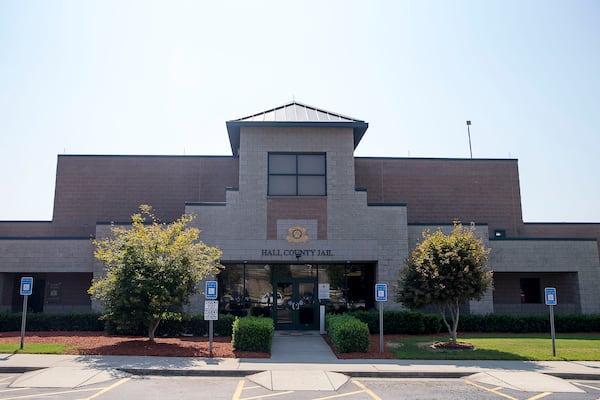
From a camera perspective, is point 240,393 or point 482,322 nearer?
point 240,393

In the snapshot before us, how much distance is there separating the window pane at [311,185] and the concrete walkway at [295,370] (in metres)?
8.62

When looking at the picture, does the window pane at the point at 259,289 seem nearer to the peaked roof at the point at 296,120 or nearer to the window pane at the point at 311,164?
the window pane at the point at 311,164

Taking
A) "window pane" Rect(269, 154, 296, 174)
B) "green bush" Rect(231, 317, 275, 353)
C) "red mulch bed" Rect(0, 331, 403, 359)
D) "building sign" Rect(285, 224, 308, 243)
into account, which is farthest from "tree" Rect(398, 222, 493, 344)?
"window pane" Rect(269, 154, 296, 174)

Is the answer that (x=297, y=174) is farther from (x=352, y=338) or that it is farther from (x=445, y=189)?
(x=445, y=189)

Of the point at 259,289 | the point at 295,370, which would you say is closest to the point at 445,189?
the point at 259,289

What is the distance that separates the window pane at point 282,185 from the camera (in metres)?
22.3

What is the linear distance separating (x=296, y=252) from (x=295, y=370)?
871 centimetres

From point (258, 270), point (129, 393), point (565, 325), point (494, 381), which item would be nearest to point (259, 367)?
point (129, 393)

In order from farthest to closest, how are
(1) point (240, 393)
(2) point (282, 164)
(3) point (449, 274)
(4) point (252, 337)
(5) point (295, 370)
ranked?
(2) point (282, 164)
(3) point (449, 274)
(4) point (252, 337)
(5) point (295, 370)
(1) point (240, 393)

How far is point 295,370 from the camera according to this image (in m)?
→ 13.2

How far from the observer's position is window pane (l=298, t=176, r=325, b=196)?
22.4 meters

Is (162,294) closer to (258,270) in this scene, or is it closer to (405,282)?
(258,270)

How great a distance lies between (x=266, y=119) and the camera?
2284 centimetres

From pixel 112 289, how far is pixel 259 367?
20.1ft
